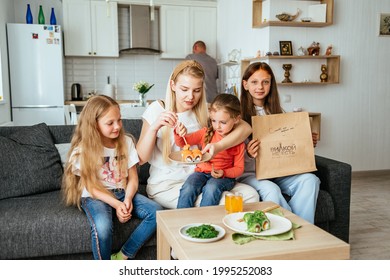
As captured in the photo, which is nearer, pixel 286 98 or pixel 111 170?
pixel 111 170

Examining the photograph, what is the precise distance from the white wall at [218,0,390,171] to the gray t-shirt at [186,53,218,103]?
2.53 ft

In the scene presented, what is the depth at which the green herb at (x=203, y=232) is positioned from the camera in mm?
1394

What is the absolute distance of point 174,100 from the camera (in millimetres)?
2137

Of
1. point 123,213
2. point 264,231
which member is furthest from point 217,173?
point 264,231

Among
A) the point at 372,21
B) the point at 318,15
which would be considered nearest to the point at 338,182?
the point at 318,15

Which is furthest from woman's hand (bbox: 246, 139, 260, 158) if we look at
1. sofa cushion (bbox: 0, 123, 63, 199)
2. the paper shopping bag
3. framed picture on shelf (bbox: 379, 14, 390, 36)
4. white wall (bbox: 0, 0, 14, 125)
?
white wall (bbox: 0, 0, 14, 125)

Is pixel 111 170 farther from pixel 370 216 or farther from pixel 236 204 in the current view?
pixel 370 216

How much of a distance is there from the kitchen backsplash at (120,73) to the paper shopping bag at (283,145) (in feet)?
13.1

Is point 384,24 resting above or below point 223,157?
above

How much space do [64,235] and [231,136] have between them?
903mm

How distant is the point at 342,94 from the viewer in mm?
4406

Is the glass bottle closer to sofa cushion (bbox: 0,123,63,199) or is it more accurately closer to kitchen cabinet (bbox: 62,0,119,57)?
kitchen cabinet (bbox: 62,0,119,57)

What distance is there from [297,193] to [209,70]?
3431mm

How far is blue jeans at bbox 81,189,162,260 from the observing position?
1786mm
